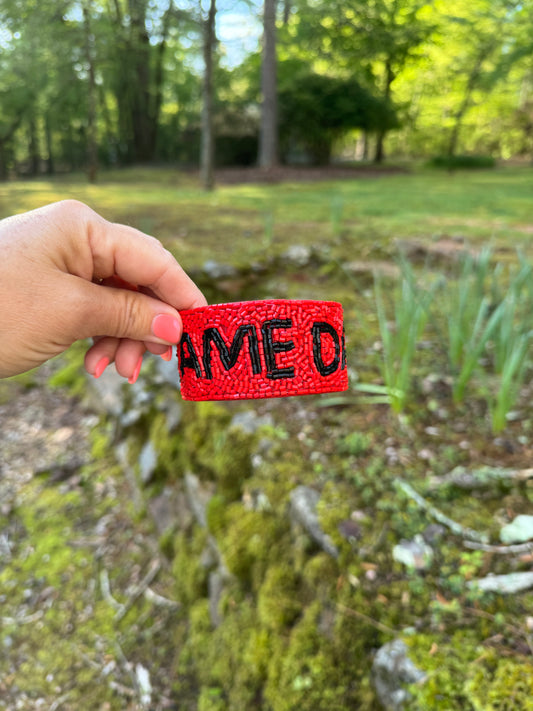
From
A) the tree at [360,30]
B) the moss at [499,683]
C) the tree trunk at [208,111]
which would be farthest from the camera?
the tree at [360,30]

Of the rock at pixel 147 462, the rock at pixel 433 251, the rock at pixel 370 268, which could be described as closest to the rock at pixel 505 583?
the rock at pixel 147 462

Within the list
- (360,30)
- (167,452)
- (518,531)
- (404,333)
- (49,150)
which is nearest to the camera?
(518,531)

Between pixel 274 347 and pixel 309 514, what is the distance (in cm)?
82

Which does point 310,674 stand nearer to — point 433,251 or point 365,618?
point 365,618

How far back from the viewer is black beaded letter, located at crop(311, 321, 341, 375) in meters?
0.86

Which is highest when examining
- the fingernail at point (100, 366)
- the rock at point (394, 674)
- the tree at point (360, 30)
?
the tree at point (360, 30)

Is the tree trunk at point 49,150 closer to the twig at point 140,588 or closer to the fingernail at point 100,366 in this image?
the twig at point 140,588

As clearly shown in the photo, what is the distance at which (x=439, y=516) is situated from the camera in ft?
4.59

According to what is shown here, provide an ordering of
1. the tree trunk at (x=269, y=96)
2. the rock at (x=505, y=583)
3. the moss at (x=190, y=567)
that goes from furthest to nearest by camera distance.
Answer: the tree trunk at (x=269, y=96)
the moss at (x=190, y=567)
the rock at (x=505, y=583)

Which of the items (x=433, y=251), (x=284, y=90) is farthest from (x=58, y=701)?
(x=284, y=90)

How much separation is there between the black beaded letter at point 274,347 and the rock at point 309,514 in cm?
75

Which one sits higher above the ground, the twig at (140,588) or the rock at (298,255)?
the rock at (298,255)

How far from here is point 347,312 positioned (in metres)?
2.48

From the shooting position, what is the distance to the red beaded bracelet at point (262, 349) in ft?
2.68
